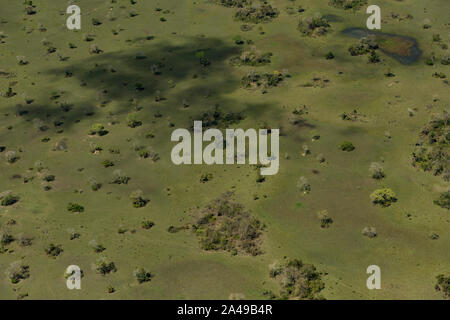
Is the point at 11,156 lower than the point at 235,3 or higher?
lower

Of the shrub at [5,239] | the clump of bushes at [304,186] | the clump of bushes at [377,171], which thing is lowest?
the shrub at [5,239]

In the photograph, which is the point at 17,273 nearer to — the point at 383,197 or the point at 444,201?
the point at 383,197

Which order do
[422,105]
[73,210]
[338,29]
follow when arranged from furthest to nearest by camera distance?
1. [338,29]
2. [422,105]
3. [73,210]

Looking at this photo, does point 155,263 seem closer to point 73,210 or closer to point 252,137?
point 73,210

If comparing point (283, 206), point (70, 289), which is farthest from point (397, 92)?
point (70, 289)

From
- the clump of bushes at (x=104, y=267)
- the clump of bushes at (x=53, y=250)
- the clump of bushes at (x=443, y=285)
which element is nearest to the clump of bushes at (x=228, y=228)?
the clump of bushes at (x=104, y=267)

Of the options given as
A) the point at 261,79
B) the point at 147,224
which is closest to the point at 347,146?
the point at 261,79

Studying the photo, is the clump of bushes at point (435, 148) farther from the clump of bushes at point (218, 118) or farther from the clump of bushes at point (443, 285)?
the clump of bushes at point (218, 118)
